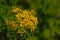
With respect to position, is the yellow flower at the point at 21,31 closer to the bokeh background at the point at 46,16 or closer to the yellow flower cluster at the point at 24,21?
the yellow flower cluster at the point at 24,21

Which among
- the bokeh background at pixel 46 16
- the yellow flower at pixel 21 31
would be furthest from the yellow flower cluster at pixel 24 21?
the bokeh background at pixel 46 16

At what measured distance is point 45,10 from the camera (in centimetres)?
416

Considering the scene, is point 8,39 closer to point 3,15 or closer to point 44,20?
point 3,15

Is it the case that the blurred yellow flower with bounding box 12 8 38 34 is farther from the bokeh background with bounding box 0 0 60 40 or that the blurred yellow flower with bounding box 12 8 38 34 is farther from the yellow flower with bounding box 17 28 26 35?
the bokeh background with bounding box 0 0 60 40

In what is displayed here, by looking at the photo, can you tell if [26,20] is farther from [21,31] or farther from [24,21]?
[21,31]

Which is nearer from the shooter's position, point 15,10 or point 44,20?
point 15,10

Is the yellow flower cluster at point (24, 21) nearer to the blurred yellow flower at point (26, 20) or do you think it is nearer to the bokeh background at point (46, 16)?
the blurred yellow flower at point (26, 20)

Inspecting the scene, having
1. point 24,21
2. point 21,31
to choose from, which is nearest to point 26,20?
point 24,21

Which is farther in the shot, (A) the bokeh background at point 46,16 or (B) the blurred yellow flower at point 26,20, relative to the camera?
(A) the bokeh background at point 46,16

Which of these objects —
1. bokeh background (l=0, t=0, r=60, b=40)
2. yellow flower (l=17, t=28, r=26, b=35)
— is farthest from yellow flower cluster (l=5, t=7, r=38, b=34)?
bokeh background (l=0, t=0, r=60, b=40)

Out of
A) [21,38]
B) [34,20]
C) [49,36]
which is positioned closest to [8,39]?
[21,38]

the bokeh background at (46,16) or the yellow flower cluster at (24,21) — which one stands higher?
the yellow flower cluster at (24,21)

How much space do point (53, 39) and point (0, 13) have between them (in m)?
1.92

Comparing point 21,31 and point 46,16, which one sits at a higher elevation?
point 21,31
